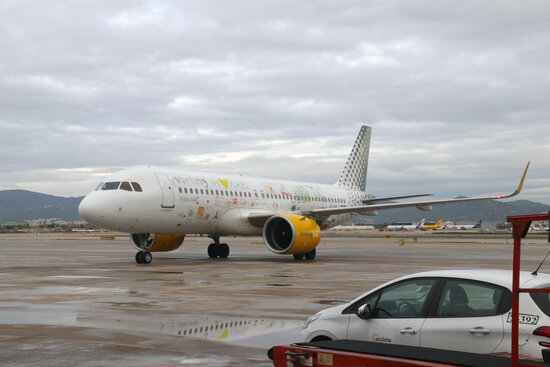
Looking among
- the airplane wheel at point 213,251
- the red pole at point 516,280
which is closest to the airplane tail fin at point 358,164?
the airplane wheel at point 213,251

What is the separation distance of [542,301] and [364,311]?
1.85m

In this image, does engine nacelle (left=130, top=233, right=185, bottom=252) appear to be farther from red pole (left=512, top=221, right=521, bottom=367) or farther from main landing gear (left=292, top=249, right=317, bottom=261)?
red pole (left=512, top=221, right=521, bottom=367)

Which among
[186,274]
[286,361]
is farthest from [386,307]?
[186,274]

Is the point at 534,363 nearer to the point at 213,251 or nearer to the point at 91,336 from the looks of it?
the point at 91,336

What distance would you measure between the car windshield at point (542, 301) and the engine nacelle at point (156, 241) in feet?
75.8

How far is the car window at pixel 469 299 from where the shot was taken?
650 centimetres

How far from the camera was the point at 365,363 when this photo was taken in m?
5.74

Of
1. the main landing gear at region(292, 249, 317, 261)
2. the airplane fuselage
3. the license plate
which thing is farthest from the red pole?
the main landing gear at region(292, 249, 317, 261)

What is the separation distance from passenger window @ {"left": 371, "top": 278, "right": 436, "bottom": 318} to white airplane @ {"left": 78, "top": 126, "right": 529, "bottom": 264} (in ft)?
62.2

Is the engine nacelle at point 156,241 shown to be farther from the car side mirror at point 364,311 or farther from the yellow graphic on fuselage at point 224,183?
the car side mirror at point 364,311

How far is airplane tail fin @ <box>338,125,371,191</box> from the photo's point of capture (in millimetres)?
42438

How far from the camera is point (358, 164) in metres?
43.3

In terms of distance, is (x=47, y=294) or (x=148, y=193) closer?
(x=47, y=294)

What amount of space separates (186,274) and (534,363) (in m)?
17.1
